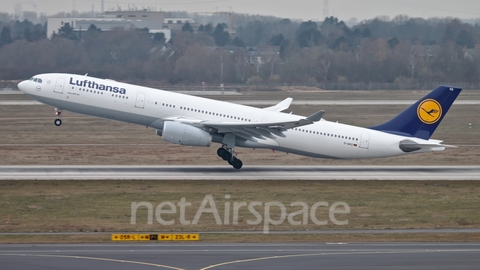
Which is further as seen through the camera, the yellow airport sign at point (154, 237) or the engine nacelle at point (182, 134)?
the engine nacelle at point (182, 134)

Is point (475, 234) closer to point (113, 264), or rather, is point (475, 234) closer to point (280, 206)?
point (280, 206)

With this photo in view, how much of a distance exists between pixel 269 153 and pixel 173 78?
61.8 metres

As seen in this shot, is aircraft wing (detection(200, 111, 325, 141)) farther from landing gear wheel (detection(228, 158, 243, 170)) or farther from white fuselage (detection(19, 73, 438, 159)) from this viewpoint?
landing gear wheel (detection(228, 158, 243, 170))

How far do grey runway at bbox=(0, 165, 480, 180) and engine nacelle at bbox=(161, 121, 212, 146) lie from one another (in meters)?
1.84

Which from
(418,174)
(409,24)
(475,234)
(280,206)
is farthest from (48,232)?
(409,24)

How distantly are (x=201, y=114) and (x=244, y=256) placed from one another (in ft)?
70.0

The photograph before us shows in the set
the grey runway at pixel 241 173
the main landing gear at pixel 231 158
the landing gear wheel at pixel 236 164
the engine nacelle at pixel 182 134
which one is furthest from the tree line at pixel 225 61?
the engine nacelle at pixel 182 134

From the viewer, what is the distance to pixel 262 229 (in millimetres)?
29234

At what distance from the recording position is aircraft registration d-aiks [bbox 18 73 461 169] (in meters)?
43.6

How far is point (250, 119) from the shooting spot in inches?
1740

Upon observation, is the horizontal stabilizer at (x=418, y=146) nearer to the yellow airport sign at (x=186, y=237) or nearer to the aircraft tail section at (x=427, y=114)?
the aircraft tail section at (x=427, y=114)

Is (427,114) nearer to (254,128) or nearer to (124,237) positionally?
(254,128)

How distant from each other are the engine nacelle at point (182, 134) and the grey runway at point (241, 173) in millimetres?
1839

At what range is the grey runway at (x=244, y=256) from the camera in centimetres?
2214
